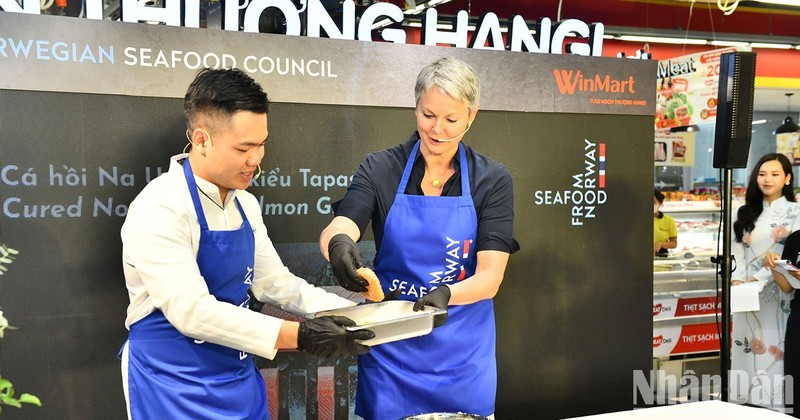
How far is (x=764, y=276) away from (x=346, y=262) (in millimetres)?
3806

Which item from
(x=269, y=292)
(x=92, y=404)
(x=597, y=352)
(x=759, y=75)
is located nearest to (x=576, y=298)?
(x=597, y=352)

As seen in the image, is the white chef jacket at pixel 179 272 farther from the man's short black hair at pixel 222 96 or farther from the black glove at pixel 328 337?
the man's short black hair at pixel 222 96

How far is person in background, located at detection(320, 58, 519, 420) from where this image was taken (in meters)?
2.37

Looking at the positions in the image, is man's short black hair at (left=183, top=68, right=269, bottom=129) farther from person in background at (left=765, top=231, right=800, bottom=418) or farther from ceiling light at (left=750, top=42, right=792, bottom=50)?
ceiling light at (left=750, top=42, right=792, bottom=50)

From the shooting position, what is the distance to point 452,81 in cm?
232

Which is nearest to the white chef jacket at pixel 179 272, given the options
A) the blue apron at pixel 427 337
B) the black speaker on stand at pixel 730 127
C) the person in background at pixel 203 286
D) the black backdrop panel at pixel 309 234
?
the person in background at pixel 203 286

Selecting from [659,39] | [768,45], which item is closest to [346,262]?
[659,39]

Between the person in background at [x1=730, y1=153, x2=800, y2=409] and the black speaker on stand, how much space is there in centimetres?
130

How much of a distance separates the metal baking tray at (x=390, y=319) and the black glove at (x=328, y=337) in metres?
0.03

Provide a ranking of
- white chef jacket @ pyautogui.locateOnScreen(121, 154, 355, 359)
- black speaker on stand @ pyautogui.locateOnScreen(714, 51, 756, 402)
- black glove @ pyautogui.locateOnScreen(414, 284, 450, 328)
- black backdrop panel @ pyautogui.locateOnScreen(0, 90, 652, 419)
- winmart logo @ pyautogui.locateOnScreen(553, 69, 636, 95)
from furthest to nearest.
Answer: winmart logo @ pyautogui.locateOnScreen(553, 69, 636, 95), black speaker on stand @ pyautogui.locateOnScreen(714, 51, 756, 402), black backdrop panel @ pyautogui.locateOnScreen(0, 90, 652, 419), black glove @ pyautogui.locateOnScreen(414, 284, 450, 328), white chef jacket @ pyautogui.locateOnScreen(121, 154, 355, 359)

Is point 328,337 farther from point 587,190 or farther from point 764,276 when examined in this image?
point 764,276

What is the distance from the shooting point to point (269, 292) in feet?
7.69

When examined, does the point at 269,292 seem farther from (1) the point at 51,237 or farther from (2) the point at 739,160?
(2) the point at 739,160

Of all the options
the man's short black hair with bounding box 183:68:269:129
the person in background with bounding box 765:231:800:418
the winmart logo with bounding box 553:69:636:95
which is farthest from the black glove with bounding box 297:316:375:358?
the person in background with bounding box 765:231:800:418
